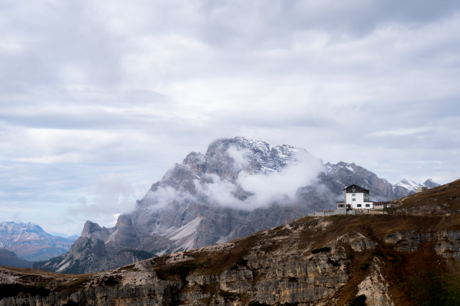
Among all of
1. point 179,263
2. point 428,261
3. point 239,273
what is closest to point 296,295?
point 239,273

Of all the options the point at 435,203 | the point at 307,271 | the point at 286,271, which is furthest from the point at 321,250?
the point at 435,203

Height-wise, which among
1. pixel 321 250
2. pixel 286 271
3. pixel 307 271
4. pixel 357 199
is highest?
pixel 357 199

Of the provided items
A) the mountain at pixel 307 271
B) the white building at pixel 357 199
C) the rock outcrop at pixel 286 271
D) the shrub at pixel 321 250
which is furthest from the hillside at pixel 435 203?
the shrub at pixel 321 250

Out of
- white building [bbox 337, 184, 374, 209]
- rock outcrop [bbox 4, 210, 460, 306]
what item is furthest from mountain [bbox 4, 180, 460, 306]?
white building [bbox 337, 184, 374, 209]

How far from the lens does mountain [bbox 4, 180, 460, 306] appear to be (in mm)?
→ 101125

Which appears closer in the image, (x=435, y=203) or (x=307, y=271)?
(x=307, y=271)

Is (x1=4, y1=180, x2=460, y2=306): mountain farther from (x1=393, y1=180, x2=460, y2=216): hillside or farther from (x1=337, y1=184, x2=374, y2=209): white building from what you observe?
(x1=337, y1=184, x2=374, y2=209): white building

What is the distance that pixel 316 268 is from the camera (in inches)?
4594

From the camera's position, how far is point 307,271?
11800 centimetres

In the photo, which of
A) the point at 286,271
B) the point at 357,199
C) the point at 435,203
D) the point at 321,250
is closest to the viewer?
the point at 321,250

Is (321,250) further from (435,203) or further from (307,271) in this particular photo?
(435,203)

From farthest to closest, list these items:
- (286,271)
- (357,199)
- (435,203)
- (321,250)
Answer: (357,199), (435,203), (286,271), (321,250)

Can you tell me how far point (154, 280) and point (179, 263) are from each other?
41.2 feet

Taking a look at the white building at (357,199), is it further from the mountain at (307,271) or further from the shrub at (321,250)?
the shrub at (321,250)
